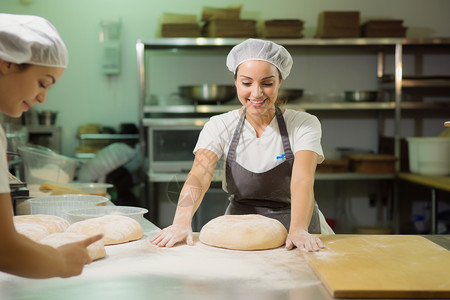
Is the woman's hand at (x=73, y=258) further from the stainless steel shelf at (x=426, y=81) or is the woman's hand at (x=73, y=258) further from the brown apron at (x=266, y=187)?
the stainless steel shelf at (x=426, y=81)

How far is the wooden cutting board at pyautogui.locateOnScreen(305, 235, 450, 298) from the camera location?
1.09 meters

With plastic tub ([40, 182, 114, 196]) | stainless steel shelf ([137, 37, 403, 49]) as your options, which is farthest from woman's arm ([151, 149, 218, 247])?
stainless steel shelf ([137, 37, 403, 49])

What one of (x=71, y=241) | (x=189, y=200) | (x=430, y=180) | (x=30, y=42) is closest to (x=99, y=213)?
(x=189, y=200)

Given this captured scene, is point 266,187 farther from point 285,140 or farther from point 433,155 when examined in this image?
point 433,155

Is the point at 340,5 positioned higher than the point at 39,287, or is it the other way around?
the point at 340,5

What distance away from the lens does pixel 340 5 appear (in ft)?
14.8

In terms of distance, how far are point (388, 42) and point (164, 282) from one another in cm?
353

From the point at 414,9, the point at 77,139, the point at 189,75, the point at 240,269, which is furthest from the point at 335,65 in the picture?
the point at 240,269

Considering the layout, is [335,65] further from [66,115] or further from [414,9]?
[66,115]

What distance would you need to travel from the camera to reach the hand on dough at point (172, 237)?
1503 millimetres

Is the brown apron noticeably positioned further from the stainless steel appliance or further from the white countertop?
the stainless steel appliance

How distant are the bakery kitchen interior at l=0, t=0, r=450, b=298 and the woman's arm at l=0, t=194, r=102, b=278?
295 centimetres

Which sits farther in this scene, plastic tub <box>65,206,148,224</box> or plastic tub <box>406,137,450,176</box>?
plastic tub <box>406,137,450,176</box>

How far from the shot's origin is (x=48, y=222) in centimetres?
157
